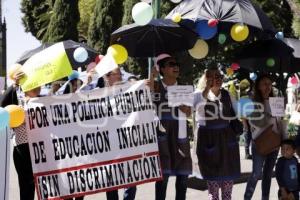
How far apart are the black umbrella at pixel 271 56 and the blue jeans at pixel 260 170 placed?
113cm

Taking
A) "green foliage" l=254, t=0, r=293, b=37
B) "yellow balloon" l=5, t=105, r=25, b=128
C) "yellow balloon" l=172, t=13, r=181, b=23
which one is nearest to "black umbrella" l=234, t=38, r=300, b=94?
"yellow balloon" l=172, t=13, r=181, b=23

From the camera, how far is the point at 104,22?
3197 centimetres

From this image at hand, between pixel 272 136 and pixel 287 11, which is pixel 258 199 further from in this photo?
pixel 287 11

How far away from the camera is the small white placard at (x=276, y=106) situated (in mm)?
6190

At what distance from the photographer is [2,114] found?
325 centimetres

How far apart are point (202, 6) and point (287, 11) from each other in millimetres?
24629

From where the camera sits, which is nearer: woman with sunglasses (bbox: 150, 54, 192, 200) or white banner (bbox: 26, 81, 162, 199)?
white banner (bbox: 26, 81, 162, 199)

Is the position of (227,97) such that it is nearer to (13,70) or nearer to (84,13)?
(13,70)

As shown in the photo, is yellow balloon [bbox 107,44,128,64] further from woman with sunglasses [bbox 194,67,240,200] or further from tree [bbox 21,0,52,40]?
tree [bbox 21,0,52,40]

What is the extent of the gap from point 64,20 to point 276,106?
32.6 m

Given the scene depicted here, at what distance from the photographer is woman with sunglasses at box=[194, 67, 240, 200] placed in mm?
5645

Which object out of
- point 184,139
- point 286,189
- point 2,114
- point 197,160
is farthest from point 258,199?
point 2,114

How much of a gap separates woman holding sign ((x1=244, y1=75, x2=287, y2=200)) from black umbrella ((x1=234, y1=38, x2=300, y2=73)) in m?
0.32

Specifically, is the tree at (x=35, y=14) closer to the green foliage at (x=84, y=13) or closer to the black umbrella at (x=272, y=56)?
the green foliage at (x=84, y=13)
